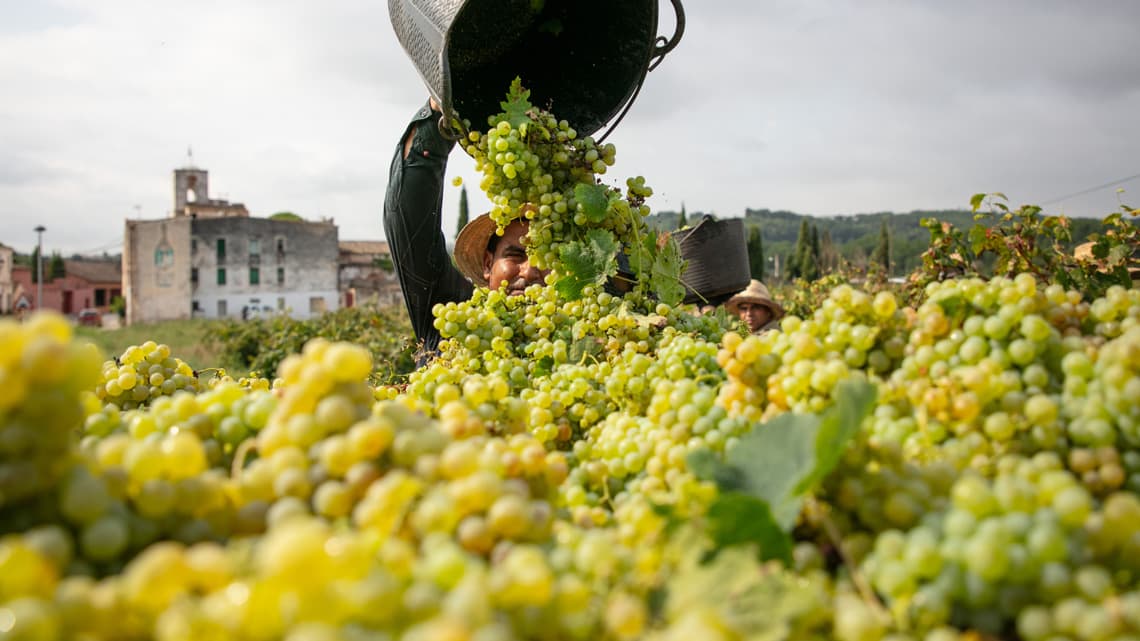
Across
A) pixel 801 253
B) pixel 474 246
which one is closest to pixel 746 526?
pixel 474 246

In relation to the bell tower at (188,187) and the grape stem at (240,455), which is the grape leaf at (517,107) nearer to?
Result: the grape stem at (240,455)

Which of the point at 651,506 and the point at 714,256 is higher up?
the point at 714,256

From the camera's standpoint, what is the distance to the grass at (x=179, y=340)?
18094 mm

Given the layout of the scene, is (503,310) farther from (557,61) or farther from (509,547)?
(509,547)

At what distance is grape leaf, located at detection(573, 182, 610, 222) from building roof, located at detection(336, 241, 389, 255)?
52.9 meters

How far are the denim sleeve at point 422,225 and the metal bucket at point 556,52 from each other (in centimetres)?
20

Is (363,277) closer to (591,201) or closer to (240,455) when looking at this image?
(591,201)

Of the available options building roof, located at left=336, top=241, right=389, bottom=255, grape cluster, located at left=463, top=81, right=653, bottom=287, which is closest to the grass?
grape cluster, located at left=463, top=81, right=653, bottom=287

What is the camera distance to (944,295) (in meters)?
1.16

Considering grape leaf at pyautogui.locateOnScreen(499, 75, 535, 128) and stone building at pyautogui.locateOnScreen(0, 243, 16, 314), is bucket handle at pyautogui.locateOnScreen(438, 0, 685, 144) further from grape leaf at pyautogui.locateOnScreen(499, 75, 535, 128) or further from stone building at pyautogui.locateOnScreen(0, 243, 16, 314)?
stone building at pyautogui.locateOnScreen(0, 243, 16, 314)

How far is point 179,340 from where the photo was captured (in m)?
27.7

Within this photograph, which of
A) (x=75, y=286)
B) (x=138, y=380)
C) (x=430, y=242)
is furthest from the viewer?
(x=75, y=286)

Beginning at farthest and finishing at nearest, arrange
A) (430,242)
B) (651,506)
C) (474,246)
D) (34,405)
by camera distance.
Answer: (474,246)
(430,242)
(651,506)
(34,405)

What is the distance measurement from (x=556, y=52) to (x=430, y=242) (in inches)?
40.7
